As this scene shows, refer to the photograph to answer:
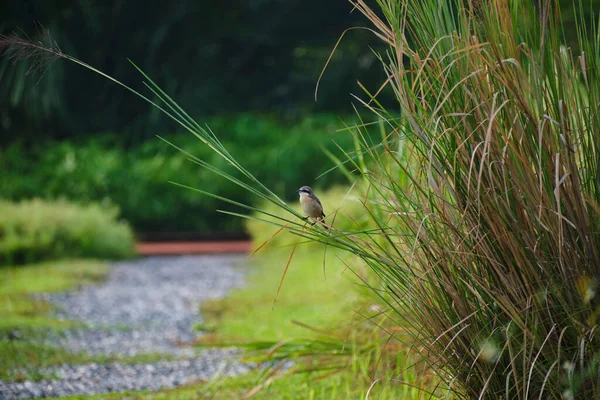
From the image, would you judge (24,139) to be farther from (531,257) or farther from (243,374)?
(531,257)

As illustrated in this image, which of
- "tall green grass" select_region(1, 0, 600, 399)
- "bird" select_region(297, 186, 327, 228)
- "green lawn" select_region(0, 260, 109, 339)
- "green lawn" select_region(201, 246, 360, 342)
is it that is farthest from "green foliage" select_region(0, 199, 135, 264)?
"tall green grass" select_region(1, 0, 600, 399)

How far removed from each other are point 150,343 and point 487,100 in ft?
13.4

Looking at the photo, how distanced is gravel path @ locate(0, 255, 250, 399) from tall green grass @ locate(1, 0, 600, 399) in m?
1.58

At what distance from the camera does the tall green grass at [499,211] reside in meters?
2.25

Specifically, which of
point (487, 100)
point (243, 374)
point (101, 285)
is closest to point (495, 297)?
point (487, 100)

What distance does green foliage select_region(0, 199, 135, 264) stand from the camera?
9.73 meters

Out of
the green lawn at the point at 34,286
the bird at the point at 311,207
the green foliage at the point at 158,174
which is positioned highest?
the bird at the point at 311,207

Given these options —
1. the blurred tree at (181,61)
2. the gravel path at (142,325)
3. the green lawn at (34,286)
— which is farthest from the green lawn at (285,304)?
the blurred tree at (181,61)

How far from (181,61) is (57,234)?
28.0 feet

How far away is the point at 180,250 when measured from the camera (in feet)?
39.5

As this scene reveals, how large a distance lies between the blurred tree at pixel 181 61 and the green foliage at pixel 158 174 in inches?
40.0

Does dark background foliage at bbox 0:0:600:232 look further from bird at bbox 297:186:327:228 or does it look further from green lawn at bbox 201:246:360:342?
bird at bbox 297:186:327:228

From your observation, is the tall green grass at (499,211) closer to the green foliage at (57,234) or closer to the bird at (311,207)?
the bird at (311,207)

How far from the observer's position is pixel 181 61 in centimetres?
1806
